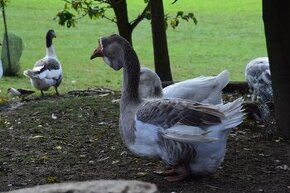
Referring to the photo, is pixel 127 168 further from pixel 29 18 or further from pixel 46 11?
pixel 46 11

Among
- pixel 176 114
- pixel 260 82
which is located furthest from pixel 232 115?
pixel 260 82

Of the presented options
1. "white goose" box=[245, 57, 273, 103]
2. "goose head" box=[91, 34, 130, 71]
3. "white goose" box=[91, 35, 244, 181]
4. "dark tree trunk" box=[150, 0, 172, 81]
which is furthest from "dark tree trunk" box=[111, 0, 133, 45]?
"white goose" box=[91, 35, 244, 181]

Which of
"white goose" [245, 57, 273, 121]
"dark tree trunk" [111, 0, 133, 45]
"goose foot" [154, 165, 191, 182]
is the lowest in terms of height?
"goose foot" [154, 165, 191, 182]

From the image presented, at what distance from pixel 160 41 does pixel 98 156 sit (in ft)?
15.0

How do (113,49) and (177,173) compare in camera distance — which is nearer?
(177,173)

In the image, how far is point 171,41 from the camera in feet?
79.3

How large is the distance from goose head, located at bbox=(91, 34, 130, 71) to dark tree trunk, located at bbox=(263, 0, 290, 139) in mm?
1898

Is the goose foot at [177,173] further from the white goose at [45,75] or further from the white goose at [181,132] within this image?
the white goose at [45,75]

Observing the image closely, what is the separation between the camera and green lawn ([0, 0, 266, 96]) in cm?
1773

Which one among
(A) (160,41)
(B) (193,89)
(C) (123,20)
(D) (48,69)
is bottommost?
(B) (193,89)

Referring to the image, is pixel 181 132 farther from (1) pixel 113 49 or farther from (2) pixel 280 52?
(2) pixel 280 52

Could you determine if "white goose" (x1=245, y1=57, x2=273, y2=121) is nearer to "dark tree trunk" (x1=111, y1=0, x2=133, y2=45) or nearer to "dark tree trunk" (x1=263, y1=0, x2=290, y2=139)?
"dark tree trunk" (x1=263, y1=0, x2=290, y2=139)

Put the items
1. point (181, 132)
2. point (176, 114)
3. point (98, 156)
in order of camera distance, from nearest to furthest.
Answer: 1. point (181, 132)
2. point (176, 114)
3. point (98, 156)

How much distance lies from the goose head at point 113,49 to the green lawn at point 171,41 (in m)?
8.70
